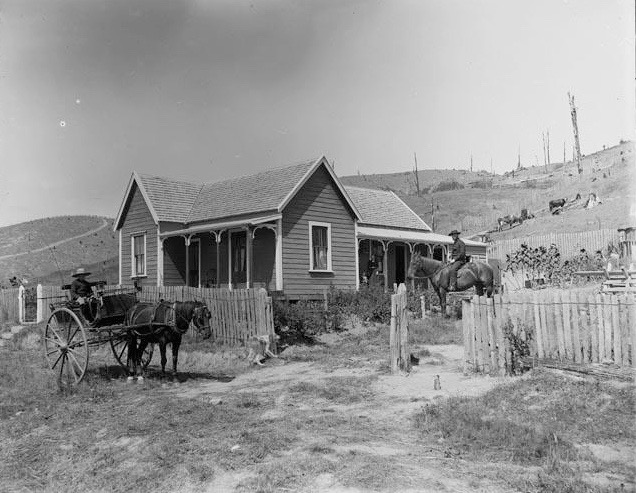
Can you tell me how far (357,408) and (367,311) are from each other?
11.7 m

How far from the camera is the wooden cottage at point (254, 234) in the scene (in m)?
22.9

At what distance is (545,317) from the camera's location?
10797mm

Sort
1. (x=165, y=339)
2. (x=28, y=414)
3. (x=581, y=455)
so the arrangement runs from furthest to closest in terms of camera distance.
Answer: (x=165, y=339), (x=28, y=414), (x=581, y=455)

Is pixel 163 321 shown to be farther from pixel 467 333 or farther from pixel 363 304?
pixel 363 304

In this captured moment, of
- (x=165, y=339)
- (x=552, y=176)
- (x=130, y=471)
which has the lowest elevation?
(x=130, y=471)

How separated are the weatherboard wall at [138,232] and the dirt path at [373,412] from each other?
12145 millimetres

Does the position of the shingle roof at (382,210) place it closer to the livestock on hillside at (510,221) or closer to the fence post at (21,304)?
the fence post at (21,304)

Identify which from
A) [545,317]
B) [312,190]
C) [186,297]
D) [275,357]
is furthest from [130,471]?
[312,190]

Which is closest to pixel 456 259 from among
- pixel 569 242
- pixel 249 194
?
pixel 249 194

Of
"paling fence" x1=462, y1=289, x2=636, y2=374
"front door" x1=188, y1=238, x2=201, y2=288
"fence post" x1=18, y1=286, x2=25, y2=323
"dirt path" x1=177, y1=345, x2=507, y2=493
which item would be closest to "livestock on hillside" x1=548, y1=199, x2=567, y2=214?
"front door" x1=188, y1=238, x2=201, y2=288

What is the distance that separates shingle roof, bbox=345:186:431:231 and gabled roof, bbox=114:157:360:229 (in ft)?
18.6

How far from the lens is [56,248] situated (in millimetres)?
71938

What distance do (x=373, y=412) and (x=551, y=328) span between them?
140 inches

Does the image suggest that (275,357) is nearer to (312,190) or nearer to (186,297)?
A: (186,297)
